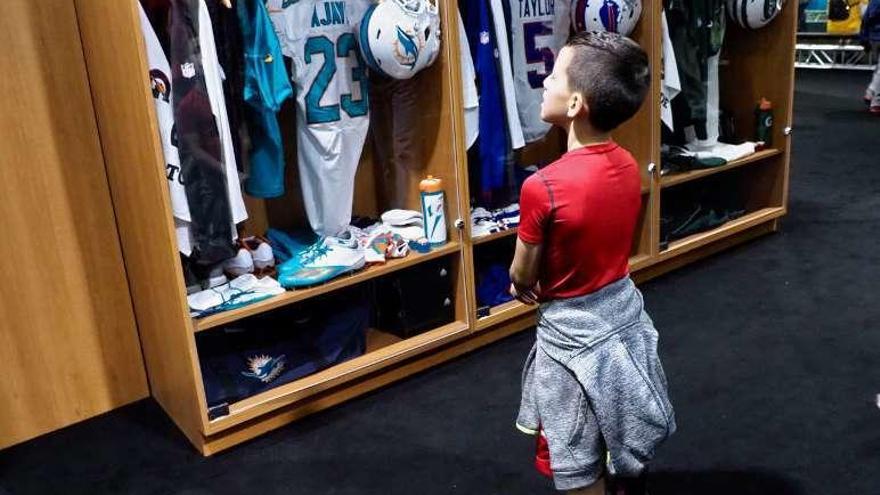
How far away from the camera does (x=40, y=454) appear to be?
2404mm

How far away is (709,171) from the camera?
3514 millimetres

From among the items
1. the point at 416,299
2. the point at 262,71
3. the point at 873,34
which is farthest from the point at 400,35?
the point at 873,34

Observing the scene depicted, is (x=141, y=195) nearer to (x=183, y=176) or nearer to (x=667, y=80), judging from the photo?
(x=183, y=176)

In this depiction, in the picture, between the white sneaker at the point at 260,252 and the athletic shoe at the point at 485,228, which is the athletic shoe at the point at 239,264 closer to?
the white sneaker at the point at 260,252

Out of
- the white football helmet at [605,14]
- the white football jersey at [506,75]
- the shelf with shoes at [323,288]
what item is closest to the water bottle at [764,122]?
the white football helmet at [605,14]

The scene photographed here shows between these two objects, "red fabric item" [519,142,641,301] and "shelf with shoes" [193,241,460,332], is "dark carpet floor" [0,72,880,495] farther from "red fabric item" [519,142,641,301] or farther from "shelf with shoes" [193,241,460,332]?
"red fabric item" [519,142,641,301]

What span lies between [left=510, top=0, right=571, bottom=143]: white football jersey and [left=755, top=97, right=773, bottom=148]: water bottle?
3.99 feet

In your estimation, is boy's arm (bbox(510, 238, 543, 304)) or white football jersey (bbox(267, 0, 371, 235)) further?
white football jersey (bbox(267, 0, 371, 235))

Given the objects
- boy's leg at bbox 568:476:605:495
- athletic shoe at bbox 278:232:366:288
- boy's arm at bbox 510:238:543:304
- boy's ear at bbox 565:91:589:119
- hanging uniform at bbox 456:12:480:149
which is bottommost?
boy's leg at bbox 568:476:605:495

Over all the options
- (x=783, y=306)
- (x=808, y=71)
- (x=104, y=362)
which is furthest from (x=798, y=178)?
(x=808, y=71)

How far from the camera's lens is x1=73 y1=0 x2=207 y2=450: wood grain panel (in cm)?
201

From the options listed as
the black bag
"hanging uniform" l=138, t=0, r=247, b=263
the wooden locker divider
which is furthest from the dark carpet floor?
"hanging uniform" l=138, t=0, r=247, b=263

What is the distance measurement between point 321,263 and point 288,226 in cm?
42

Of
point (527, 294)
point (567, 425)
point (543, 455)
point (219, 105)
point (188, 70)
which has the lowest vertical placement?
point (543, 455)
